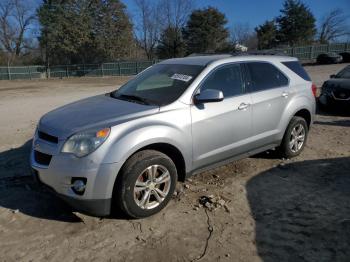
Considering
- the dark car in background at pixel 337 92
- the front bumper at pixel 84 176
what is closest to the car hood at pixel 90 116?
the front bumper at pixel 84 176

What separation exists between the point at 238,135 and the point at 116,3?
40.3m

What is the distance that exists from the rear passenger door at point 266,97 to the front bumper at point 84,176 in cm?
231

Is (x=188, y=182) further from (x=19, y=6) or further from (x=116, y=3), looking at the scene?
(x=19, y=6)

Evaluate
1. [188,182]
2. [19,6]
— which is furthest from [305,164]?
[19,6]

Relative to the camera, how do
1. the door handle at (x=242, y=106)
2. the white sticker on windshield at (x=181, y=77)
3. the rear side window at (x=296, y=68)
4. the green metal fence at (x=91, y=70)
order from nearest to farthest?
1. the white sticker on windshield at (x=181, y=77)
2. the door handle at (x=242, y=106)
3. the rear side window at (x=296, y=68)
4. the green metal fence at (x=91, y=70)

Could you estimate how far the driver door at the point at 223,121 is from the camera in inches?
172

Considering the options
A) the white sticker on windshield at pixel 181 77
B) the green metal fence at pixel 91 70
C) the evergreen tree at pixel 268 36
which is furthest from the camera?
the evergreen tree at pixel 268 36

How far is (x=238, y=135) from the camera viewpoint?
481 cm

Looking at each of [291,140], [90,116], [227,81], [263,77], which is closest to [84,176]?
[90,116]

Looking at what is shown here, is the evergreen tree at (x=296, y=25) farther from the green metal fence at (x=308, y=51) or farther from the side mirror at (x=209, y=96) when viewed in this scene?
the side mirror at (x=209, y=96)

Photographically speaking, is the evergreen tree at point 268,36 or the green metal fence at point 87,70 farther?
the evergreen tree at point 268,36

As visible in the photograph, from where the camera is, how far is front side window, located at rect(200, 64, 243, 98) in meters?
4.63

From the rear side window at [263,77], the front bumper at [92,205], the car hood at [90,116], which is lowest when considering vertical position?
the front bumper at [92,205]

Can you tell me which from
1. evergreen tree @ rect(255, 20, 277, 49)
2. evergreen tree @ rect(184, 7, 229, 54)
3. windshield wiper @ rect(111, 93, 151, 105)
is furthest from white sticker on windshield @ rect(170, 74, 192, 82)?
evergreen tree @ rect(255, 20, 277, 49)
